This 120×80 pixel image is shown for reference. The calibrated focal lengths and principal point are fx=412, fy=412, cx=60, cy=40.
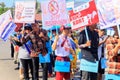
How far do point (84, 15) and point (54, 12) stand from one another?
1.56 meters

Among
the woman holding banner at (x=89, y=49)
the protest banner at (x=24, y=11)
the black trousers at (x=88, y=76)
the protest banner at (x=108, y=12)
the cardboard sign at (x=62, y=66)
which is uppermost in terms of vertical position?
the protest banner at (x=24, y=11)

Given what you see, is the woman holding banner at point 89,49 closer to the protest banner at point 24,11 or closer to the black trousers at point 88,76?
the black trousers at point 88,76

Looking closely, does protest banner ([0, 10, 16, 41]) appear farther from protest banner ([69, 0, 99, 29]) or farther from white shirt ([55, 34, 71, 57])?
protest banner ([69, 0, 99, 29])

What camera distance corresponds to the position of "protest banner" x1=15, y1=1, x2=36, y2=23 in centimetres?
985

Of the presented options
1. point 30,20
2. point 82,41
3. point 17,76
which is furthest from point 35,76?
point 17,76

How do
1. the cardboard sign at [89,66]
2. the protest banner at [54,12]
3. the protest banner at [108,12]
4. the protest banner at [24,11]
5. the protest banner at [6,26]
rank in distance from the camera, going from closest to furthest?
the protest banner at [108,12], the cardboard sign at [89,66], the protest banner at [54,12], the protest banner at [24,11], the protest banner at [6,26]

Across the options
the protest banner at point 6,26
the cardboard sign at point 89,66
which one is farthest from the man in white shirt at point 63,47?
the protest banner at point 6,26

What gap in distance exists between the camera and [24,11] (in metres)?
9.98

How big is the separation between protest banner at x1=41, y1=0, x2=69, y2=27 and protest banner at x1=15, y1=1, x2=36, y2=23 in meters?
0.66

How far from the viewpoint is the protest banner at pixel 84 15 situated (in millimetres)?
7418

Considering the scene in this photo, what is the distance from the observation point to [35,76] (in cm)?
943

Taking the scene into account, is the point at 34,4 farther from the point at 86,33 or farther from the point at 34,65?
the point at 86,33

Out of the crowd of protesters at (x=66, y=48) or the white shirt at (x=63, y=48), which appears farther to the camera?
the white shirt at (x=63, y=48)

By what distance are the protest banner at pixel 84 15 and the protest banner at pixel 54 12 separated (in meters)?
1.07
